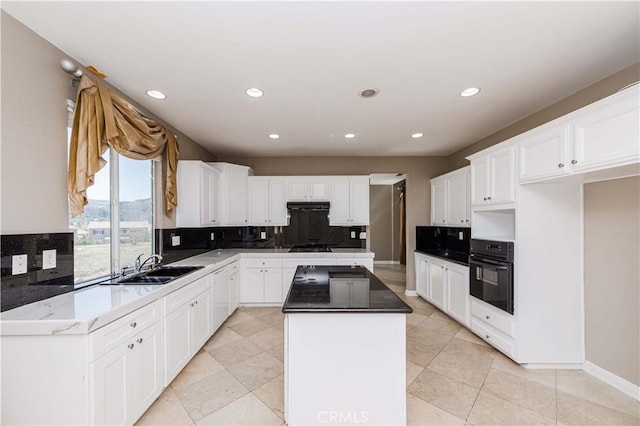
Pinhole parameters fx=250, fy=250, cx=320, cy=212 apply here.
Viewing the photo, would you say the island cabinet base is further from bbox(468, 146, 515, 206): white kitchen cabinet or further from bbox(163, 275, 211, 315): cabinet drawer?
bbox(468, 146, 515, 206): white kitchen cabinet

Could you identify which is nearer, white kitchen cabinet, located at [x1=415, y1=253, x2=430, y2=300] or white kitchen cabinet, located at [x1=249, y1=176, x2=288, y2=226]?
white kitchen cabinet, located at [x1=415, y1=253, x2=430, y2=300]

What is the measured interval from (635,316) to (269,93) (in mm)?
3548

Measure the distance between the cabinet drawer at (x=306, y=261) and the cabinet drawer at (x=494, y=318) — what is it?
6.41ft

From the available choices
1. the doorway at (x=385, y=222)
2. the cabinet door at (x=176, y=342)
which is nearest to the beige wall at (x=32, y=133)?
the cabinet door at (x=176, y=342)

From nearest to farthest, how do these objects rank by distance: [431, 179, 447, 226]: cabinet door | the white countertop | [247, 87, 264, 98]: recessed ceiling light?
the white countertop
[247, 87, 264, 98]: recessed ceiling light
[431, 179, 447, 226]: cabinet door

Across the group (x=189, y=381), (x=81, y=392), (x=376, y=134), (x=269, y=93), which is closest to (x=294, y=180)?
(x=376, y=134)

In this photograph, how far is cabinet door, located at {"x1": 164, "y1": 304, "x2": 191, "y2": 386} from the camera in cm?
202

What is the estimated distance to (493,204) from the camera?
107 inches

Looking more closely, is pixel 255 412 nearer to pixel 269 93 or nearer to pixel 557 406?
pixel 557 406

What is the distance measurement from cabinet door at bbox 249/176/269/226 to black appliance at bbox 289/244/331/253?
2.32 ft

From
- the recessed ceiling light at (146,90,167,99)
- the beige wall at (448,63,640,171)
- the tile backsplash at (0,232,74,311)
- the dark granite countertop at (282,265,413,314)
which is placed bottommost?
the dark granite countertop at (282,265,413,314)

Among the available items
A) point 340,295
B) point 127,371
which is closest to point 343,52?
point 340,295

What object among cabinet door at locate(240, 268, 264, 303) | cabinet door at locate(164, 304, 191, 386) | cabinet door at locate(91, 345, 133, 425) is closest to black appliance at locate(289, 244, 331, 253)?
cabinet door at locate(240, 268, 264, 303)

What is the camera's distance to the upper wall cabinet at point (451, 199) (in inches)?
141
